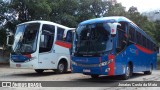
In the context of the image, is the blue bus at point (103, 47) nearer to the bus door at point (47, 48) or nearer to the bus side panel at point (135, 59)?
the bus side panel at point (135, 59)

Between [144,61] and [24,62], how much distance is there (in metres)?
8.15

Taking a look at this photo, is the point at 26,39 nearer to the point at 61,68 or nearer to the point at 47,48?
the point at 47,48

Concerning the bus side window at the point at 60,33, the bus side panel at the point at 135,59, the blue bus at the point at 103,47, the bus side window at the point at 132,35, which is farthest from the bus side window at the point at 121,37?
the bus side window at the point at 60,33

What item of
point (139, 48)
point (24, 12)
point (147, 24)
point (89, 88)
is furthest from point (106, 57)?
point (147, 24)

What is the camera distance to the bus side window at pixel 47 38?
16234 millimetres

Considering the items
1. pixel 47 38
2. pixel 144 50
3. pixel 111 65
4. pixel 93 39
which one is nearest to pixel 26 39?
pixel 47 38

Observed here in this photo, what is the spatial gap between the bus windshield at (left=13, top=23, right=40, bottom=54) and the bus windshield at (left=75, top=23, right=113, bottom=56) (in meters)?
3.23

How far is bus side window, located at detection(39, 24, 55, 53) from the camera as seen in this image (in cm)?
1623

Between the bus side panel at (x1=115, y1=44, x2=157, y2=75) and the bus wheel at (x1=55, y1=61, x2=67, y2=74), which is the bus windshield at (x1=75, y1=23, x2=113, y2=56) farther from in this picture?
the bus wheel at (x1=55, y1=61, x2=67, y2=74)

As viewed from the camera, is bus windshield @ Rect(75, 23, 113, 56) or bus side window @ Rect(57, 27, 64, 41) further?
bus side window @ Rect(57, 27, 64, 41)

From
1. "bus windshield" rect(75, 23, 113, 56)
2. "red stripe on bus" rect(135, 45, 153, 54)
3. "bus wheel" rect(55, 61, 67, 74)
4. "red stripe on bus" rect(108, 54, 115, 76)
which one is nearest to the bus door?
"bus wheel" rect(55, 61, 67, 74)

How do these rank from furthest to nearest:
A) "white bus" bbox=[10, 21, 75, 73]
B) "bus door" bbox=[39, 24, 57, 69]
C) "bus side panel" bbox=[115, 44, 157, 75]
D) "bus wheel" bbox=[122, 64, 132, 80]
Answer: "bus door" bbox=[39, 24, 57, 69], "white bus" bbox=[10, 21, 75, 73], "bus wheel" bbox=[122, 64, 132, 80], "bus side panel" bbox=[115, 44, 157, 75]

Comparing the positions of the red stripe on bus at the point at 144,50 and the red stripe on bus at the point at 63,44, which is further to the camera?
the red stripe on bus at the point at 63,44

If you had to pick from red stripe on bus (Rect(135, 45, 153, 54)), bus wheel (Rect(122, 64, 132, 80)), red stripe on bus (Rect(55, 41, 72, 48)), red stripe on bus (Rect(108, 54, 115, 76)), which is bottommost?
bus wheel (Rect(122, 64, 132, 80))
